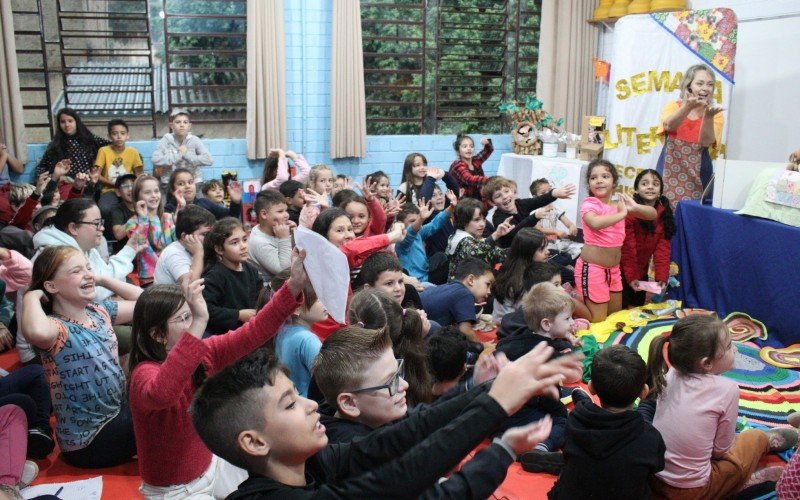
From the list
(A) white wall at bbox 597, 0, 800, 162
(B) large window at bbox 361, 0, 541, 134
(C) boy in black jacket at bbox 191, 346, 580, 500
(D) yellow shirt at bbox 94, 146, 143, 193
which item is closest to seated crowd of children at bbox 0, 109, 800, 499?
(C) boy in black jacket at bbox 191, 346, 580, 500

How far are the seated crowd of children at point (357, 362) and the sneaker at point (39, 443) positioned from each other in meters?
0.01

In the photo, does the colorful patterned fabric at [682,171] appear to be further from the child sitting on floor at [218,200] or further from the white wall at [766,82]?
the child sitting on floor at [218,200]

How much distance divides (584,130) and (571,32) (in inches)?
64.3

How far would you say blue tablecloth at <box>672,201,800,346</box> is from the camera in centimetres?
407

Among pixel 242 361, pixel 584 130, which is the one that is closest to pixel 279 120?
pixel 584 130

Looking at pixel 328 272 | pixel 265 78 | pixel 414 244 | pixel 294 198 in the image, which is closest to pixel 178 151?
pixel 265 78

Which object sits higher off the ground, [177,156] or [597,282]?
[177,156]

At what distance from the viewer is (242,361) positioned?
5.13 feet

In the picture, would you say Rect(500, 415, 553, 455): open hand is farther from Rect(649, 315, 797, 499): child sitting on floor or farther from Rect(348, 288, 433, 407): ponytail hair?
Rect(649, 315, 797, 499): child sitting on floor

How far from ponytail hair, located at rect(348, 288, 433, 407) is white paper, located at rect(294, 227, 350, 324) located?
0.71m

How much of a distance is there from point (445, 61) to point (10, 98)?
4.30 meters

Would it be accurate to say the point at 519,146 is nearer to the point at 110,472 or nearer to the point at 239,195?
the point at 239,195

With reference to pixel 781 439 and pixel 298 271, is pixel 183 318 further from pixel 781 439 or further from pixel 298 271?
pixel 781 439

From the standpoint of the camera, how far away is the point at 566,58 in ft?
26.1
